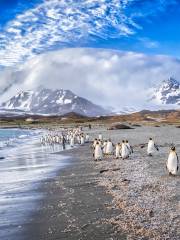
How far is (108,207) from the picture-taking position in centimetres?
1403

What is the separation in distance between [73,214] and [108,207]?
122 cm

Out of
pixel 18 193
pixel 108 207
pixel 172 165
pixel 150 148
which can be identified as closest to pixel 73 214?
pixel 108 207

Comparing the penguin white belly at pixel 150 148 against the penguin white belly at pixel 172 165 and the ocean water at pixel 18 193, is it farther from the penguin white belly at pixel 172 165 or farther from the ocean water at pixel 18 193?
the penguin white belly at pixel 172 165

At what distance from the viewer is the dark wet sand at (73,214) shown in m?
11.2

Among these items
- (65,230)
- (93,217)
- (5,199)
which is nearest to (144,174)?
(5,199)

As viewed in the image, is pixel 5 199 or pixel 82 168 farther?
pixel 82 168

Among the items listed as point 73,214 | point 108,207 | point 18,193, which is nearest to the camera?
point 73,214

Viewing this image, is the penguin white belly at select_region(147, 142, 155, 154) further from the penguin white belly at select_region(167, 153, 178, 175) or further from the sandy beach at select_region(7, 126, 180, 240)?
the penguin white belly at select_region(167, 153, 178, 175)

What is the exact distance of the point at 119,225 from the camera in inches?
460

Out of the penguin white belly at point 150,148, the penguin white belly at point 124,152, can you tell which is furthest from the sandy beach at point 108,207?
the penguin white belly at point 150,148

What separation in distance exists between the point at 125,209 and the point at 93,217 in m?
1.19

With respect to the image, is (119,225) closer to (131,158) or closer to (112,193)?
(112,193)

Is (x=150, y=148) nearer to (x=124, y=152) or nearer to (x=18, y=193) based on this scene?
(x=124, y=152)

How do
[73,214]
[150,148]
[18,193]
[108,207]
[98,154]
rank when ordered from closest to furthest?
[73,214] < [108,207] < [18,193] < [98,154] < [150,148]
